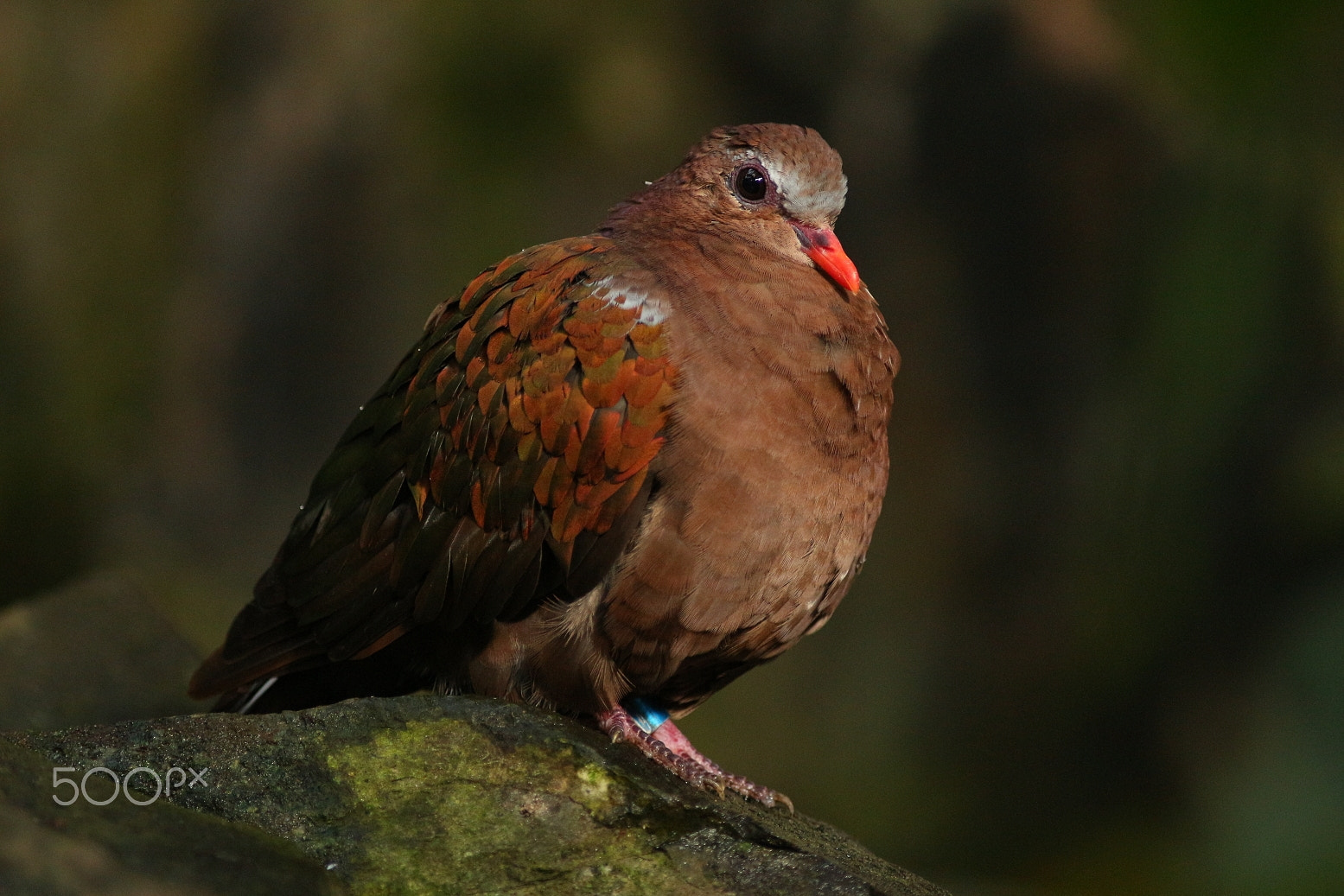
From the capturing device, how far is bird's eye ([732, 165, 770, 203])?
334 cm

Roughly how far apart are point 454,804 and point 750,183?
1781mm

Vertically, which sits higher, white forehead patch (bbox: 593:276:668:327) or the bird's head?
the bird's head

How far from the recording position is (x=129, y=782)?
2.26 metres

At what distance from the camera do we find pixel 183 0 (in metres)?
7.10

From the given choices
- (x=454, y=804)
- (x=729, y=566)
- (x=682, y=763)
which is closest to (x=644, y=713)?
(x=682, y=763)

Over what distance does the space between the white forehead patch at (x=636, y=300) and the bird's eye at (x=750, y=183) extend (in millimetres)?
517

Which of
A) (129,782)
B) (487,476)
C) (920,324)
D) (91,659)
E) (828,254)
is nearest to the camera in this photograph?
(129,782)

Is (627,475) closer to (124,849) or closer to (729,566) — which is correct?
(729,566)

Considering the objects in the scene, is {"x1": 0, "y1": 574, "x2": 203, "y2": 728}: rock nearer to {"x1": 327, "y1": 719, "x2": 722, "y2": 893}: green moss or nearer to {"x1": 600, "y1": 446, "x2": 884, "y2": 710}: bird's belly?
{"x1": 327, "y1": 719, "x2": 722, "y2": 893}: green moss

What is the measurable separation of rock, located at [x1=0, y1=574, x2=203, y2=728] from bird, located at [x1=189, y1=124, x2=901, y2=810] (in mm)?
910

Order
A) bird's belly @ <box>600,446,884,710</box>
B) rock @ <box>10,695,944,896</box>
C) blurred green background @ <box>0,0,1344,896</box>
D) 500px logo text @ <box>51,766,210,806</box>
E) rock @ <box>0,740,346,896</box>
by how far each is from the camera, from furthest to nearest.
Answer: blurred green background @ <box>0,0,1344,896</box> < bird's belly @ <box>600,446,884,710</box> < rock @ <box>10,695,944,896</box> < 500px logo text @ <box>51,766,210,806</box> < rock @ <box>0,740,346,896</box>

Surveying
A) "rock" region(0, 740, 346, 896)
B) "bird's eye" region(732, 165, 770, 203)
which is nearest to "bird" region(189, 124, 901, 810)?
"bird's eye" region(732, 165, 770, 203)

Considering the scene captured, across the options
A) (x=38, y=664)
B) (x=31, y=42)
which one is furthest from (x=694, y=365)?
(x=31, y=42)

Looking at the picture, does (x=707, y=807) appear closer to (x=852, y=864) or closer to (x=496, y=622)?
(x=852, y=864)
